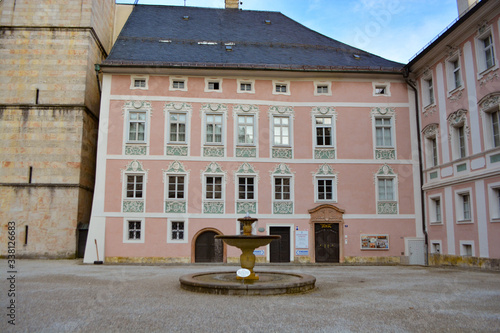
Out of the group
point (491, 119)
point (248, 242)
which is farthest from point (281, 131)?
point (248, 242)

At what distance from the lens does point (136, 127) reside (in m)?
23.4

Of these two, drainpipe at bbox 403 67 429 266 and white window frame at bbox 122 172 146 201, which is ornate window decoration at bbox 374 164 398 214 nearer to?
drainpipe at bbox 403 67 429 266

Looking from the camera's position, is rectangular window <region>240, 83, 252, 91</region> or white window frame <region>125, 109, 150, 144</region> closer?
white window frame <region>125, 109, 150, 144</region>

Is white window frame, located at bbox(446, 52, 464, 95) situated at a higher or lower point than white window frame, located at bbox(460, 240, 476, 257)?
higher

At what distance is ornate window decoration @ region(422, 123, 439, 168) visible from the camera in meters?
22.2

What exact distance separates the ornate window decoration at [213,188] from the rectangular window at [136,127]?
12.4ft

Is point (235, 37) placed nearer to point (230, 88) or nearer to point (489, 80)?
point (230, 88)

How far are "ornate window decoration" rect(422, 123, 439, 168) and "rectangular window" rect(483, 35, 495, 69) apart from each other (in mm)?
4507

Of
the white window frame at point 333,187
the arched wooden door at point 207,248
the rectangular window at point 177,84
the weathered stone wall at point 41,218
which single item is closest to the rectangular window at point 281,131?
the white window frame at point 333,187

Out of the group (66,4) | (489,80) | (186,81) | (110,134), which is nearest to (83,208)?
(110,134)

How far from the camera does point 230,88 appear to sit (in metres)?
24.0

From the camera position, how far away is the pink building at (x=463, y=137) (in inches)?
687

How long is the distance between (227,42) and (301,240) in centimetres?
1230

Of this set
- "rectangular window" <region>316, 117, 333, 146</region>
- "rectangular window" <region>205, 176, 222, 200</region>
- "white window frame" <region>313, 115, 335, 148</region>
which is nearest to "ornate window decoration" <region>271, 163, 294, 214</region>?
"white window frame" <region>313, 115, 335, 148</region>
